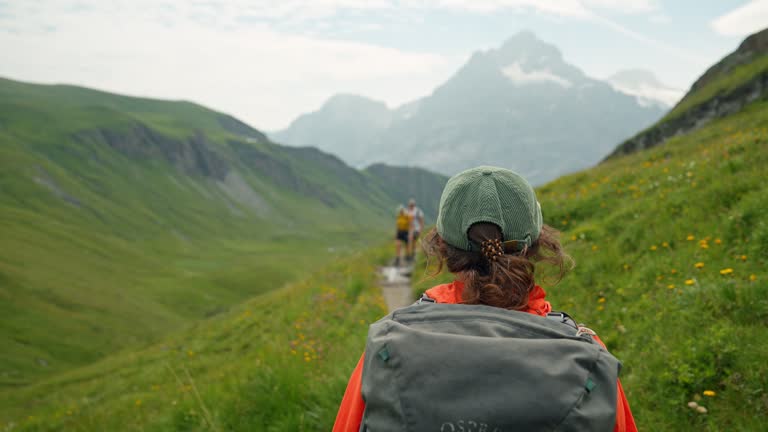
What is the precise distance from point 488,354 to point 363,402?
2.43 feet

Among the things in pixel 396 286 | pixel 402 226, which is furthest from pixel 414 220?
pixel 396 286

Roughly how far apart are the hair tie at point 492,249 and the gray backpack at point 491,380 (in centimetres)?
45

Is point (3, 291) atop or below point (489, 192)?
below

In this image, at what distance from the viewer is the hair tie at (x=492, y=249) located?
8.82 ft

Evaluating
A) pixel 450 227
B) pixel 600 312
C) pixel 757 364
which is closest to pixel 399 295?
pixel 600 312

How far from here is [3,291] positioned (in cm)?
6869

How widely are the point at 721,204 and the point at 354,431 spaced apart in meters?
8.62

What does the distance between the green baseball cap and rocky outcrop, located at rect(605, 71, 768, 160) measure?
37.5 metres

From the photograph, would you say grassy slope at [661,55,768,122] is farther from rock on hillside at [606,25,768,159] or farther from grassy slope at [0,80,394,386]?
grassy slope at [0,80,394,386]

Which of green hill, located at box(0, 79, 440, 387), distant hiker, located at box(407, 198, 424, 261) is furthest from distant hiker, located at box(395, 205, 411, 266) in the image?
green hill, located at box(0, 79, 440, 387)

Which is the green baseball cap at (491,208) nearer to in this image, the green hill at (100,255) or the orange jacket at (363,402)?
the orange jacket at (363,402)

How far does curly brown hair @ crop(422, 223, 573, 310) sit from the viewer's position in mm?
2627

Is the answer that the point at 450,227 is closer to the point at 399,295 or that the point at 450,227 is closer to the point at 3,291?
the point at 399,295

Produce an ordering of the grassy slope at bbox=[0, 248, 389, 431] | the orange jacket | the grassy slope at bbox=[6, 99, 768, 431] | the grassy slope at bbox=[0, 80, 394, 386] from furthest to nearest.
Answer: the grassy slope at bbox=[0, 80, 394, 386] → the grassy slope at bbox=[0, 248, 389, 431] → the grassy slope at bbox=[6, 99, 768, 431] → the orange jacket
